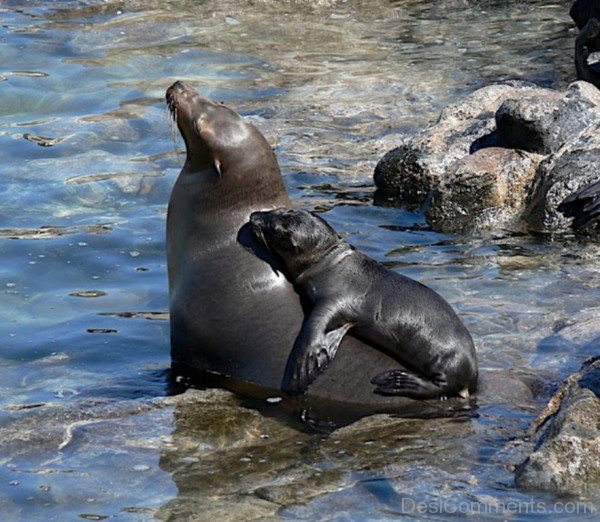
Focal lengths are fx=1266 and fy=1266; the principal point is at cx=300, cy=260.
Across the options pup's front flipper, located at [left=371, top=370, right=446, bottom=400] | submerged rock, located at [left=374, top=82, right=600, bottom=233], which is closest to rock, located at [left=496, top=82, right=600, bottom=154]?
submerged rock, located at [left=374, top=82, right=600, bottom=233]

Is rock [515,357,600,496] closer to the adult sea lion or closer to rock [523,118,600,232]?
the adult sea lion

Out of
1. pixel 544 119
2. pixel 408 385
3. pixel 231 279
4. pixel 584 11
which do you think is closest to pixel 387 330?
pixel 408 385

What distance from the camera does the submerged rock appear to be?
1005cm

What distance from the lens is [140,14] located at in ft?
58.1

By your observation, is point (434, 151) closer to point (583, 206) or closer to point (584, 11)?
point (583, 206)

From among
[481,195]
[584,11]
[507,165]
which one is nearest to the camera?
[481,195]

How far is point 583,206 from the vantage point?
9.84 meters

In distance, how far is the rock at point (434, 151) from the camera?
35.2ft

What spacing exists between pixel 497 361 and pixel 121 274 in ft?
10.3

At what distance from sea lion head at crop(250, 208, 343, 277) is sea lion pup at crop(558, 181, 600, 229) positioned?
3.52 metres

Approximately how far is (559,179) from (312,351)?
4.18 meters

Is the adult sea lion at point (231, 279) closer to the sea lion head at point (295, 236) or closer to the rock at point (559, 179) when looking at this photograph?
the sea lion head at point (295, 236)

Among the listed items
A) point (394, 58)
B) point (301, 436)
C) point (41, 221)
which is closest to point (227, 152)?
point (301, 436)

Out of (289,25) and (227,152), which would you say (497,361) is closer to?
(227,152)
